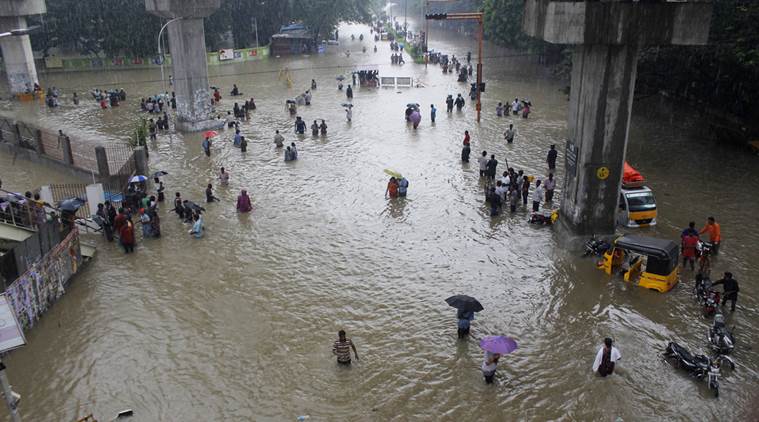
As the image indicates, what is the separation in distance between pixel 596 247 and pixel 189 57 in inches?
942

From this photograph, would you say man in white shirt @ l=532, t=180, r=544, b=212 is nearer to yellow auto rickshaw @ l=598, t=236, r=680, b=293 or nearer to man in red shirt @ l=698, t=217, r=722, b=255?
yellow auto rickshaw @ l=598, t=236, r=680, b=293

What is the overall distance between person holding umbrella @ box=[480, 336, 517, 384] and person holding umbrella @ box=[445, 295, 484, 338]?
4.01ft

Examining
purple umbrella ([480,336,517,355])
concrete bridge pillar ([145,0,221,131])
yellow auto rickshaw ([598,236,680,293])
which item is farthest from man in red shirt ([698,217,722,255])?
concrete bridge pillar ([145,0,221,131])

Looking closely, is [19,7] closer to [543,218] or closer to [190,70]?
[190,70]

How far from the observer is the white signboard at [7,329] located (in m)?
8.73

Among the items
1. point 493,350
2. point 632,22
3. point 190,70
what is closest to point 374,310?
point 493,350

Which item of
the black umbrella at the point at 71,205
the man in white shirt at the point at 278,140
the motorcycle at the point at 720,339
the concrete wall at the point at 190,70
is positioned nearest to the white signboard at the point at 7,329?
the black umbrella at the point at 71,205

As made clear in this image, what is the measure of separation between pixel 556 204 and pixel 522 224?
2.43 m

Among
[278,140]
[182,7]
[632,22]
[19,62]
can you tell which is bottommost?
[278,140]

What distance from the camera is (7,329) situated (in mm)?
8758

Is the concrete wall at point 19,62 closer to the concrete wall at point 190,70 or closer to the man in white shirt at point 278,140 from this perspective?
the concrete wall at point 190,70

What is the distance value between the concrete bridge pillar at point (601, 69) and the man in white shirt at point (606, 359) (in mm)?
6715

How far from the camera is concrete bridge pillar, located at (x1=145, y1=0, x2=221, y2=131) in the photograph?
31250mm

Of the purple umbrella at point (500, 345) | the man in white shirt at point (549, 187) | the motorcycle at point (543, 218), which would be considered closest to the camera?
the purple umbrella at point (500, 345)
